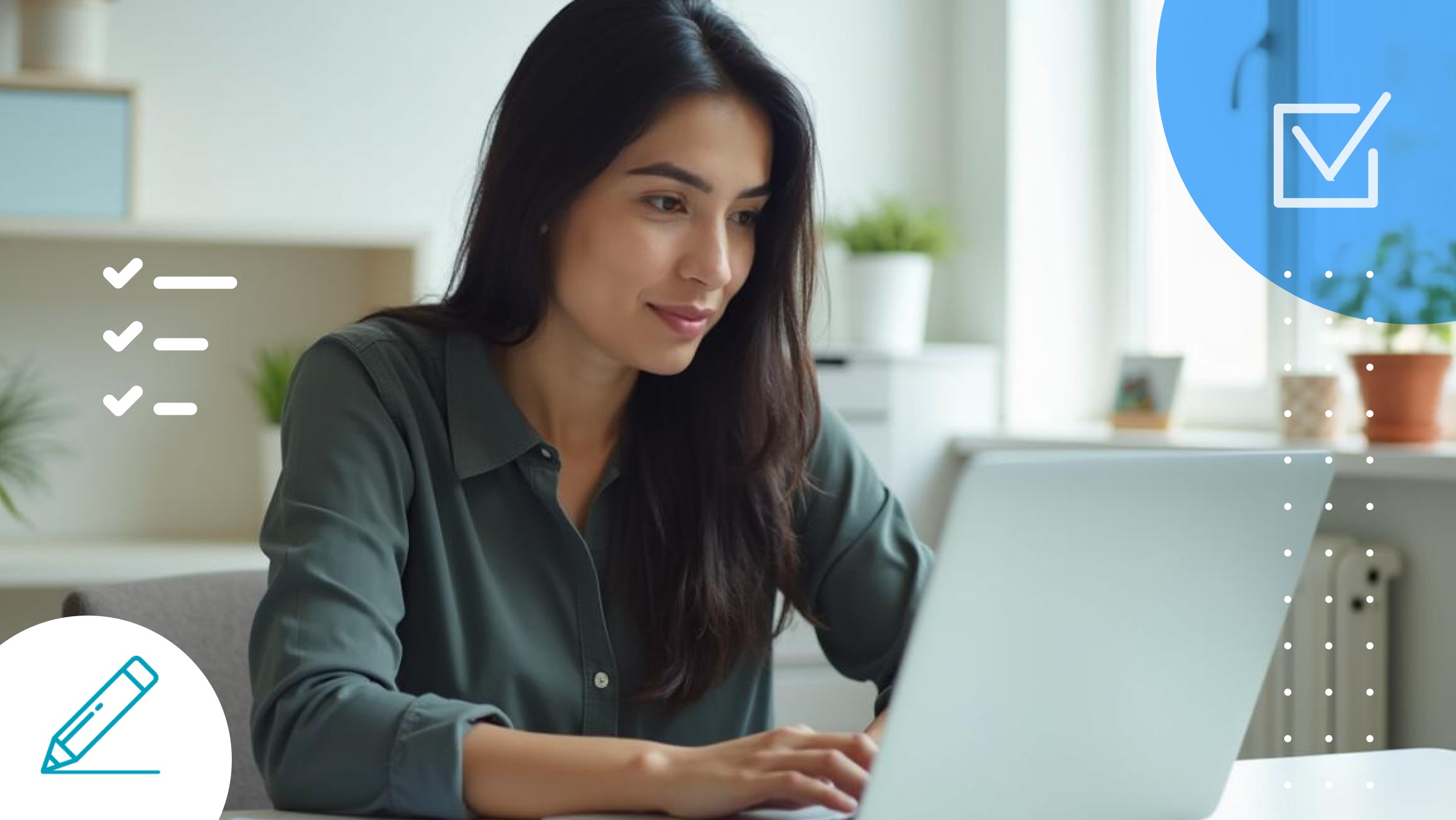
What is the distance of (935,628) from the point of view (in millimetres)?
771

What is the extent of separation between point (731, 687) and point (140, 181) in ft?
6.62

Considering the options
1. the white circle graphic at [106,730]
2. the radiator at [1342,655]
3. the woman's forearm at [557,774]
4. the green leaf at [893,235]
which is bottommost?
the radiator at [1342,655]

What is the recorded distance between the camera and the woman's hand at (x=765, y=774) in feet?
3.05

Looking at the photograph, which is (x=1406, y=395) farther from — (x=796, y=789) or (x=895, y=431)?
(x=796, y=789)

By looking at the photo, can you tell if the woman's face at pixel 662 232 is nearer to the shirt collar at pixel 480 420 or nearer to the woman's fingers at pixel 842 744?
the shirt collar at pixel 480 420

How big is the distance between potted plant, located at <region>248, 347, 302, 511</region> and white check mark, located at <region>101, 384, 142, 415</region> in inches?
8.1

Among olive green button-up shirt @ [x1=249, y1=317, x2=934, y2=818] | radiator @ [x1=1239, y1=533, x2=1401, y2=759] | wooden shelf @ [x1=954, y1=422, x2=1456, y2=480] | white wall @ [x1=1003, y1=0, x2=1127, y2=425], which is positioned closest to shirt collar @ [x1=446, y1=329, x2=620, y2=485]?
olive green button-up shirt @ [x1=249, y1=317, x2=934, y2=818]

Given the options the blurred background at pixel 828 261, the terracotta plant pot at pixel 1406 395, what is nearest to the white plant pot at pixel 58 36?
the blurred background at pixel 828 261

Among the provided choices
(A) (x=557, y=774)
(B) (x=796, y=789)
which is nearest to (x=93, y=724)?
(A) (x=557, y=774)

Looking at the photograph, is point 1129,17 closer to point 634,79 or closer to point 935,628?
point 634,79

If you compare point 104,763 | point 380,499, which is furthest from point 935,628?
point 380,499

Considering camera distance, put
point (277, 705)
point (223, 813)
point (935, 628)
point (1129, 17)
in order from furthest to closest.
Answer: point (1129, 17), point (277, 705), point (223, 813), point (935, 628)

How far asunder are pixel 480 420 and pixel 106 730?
1.76 ft

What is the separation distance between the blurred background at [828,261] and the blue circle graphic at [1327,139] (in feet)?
0.23
